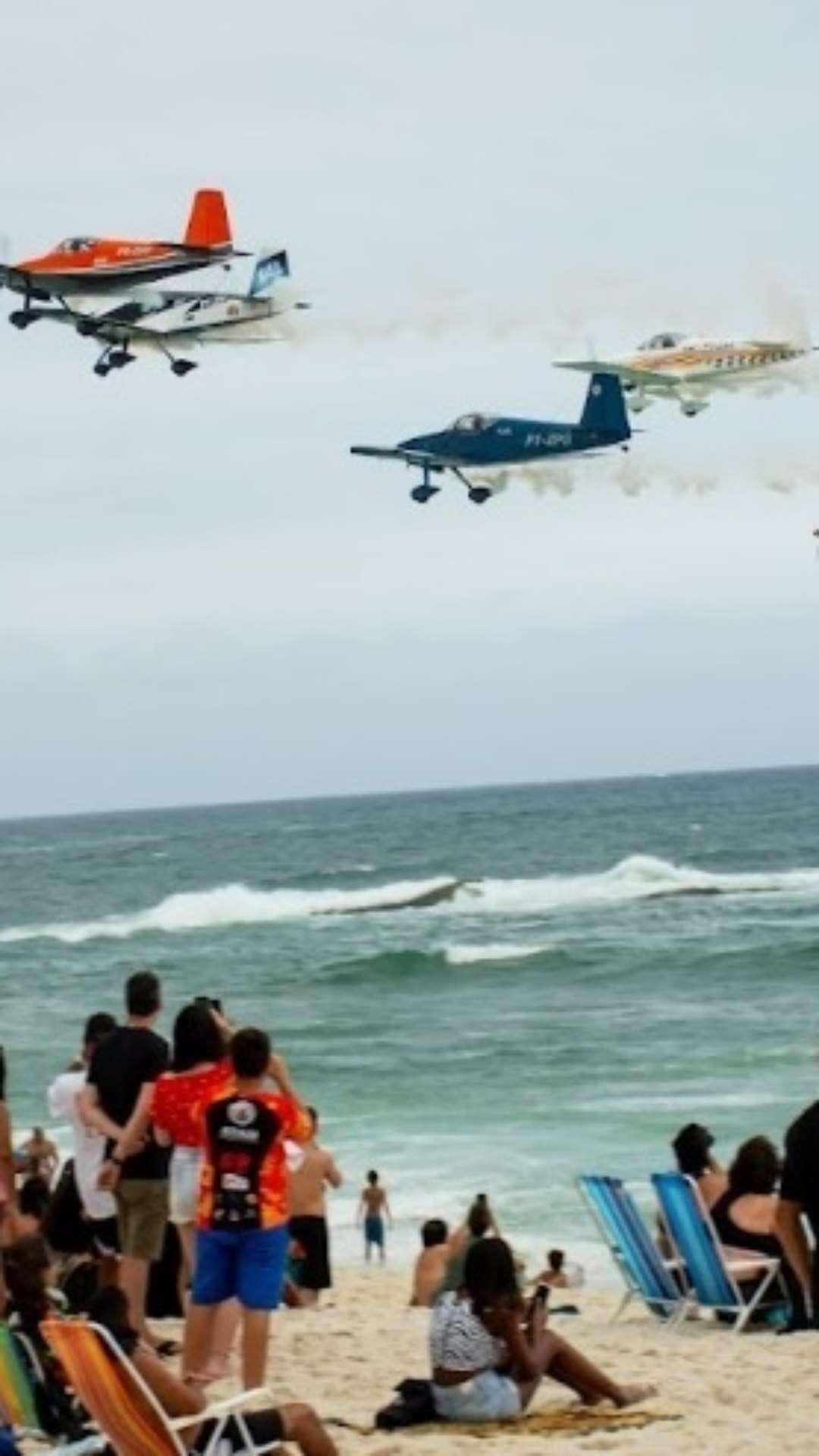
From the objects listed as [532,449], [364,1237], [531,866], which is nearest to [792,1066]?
[532,449]

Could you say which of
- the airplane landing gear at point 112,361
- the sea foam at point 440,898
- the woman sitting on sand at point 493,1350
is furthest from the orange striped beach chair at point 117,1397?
the sea foam at point 440,898

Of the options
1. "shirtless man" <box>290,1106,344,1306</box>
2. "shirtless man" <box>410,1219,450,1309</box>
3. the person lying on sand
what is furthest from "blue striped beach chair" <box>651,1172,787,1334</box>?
the person lying on sand

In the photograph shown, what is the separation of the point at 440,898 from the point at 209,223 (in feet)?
169

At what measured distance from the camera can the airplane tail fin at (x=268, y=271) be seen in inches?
1447

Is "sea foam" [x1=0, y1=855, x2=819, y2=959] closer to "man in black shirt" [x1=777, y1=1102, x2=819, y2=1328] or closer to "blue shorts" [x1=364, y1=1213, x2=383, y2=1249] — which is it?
"blue shorts" [x1=364, y1=1213, x2=383, y2=1249]

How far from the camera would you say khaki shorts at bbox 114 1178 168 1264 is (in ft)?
38.8

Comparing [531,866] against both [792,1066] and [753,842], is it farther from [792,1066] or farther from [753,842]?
[792,1066]

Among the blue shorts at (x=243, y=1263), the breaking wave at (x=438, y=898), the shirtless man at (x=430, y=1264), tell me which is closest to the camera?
the blue shorts at (x=243, y=1263)

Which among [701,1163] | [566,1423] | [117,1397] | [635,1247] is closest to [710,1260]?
[635,1247]

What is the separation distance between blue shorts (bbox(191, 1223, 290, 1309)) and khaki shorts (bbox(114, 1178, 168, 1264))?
4.11ft

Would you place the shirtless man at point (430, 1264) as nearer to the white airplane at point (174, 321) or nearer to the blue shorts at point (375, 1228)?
the blue shorts at point (375, 1228)

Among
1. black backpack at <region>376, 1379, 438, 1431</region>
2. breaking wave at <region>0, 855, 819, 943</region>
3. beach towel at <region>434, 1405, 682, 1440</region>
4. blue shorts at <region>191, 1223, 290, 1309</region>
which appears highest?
breaking wave at <region>0, 855, 819, 943</region>

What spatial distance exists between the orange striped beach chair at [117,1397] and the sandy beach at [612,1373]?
149cm

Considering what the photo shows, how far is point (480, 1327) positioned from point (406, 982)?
43669mm
